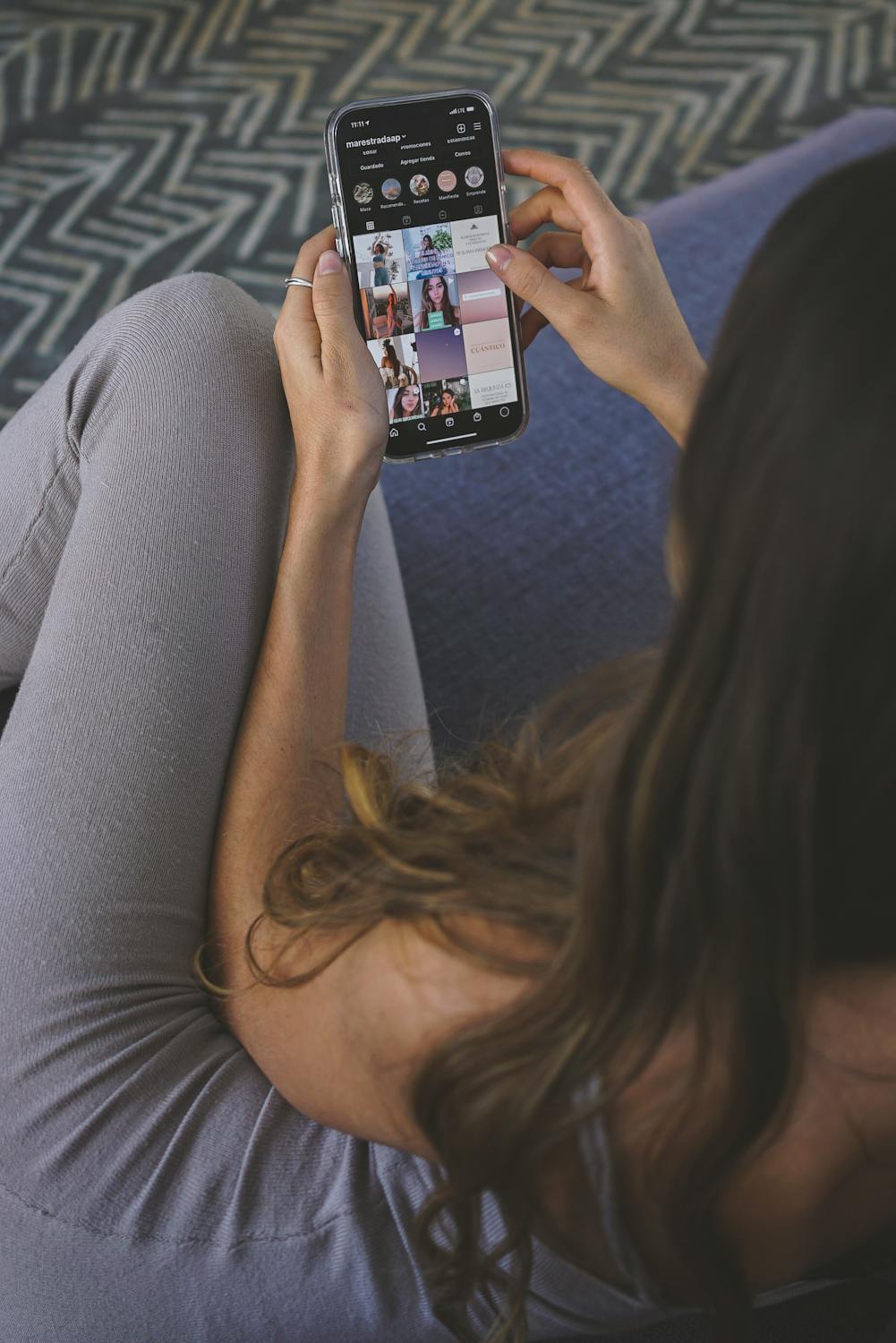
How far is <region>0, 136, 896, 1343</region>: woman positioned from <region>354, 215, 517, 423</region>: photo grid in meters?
0.04

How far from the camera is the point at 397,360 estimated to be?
32.6 inches

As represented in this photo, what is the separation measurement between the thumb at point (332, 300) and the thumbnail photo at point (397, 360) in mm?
55

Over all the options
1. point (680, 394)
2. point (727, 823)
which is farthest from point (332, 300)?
point (727, 823)

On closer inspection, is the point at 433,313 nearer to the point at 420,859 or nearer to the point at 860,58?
the point at 420,859

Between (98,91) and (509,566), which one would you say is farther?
(98,91)

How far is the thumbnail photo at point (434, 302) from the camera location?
0.82m

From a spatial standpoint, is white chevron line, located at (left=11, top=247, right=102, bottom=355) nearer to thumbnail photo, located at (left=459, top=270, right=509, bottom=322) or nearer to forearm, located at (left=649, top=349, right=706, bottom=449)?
thumbnail photo, located at (left=459, top=270, right=509, bottom=322)

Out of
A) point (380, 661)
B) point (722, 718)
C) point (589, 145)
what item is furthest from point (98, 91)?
point (722, 718)

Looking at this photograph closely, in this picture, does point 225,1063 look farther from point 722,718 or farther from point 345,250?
point 345,250

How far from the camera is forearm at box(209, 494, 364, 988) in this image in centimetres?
68

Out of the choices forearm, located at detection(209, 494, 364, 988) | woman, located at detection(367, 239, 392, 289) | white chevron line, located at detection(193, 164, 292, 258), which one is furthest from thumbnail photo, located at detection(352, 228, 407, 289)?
white chevron line, located at detection(193, 164, 292, 258)

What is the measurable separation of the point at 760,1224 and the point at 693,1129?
68 mm

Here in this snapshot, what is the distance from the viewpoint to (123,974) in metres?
0.63

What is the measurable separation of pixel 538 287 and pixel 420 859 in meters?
0.41
